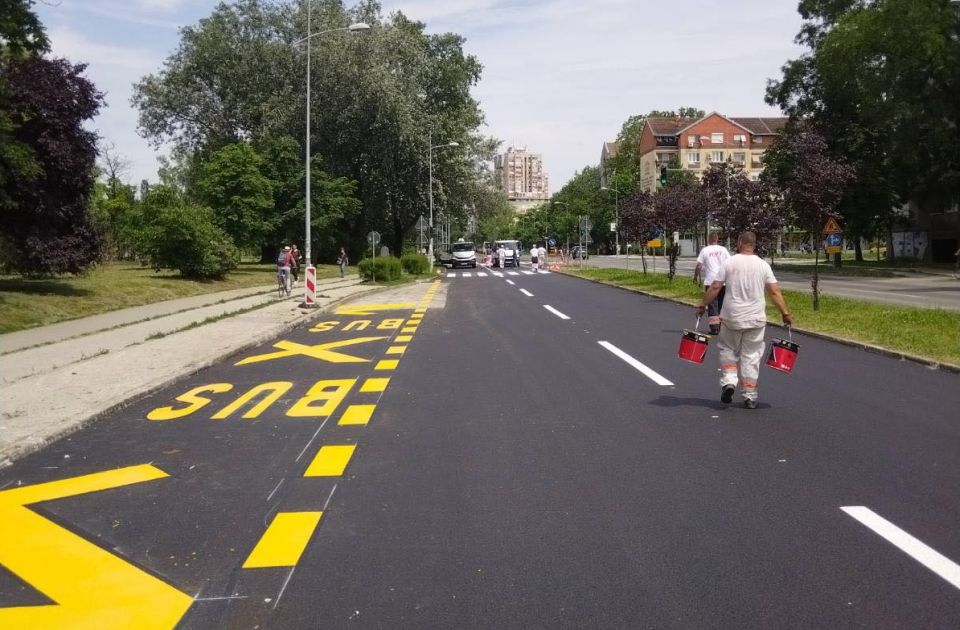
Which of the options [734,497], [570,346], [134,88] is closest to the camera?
[734,497]

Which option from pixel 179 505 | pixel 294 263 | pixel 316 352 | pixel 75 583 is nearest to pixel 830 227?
pixel 316 352

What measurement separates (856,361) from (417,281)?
101ft

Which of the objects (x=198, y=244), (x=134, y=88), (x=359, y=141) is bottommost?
(x=198, y=244)

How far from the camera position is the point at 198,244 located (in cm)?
3303

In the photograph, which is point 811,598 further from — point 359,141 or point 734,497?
point 359,141

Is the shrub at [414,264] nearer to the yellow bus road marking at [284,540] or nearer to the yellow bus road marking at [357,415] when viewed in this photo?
the yellow bus road marking at [357,415]

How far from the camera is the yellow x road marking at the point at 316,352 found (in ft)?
41.0

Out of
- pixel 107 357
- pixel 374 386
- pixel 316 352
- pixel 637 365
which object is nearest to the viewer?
→ pixel 374 386

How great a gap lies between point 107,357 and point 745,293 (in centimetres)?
950

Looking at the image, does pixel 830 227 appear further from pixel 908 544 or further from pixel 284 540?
pixel 284 540

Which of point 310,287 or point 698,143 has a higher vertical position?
point 698,143

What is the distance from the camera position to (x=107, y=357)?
12.7 metres

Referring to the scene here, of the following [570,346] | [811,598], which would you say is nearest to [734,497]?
[811,598]

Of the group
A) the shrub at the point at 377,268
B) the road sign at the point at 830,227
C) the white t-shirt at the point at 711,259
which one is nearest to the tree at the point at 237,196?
the shrub at the point at 377,268
